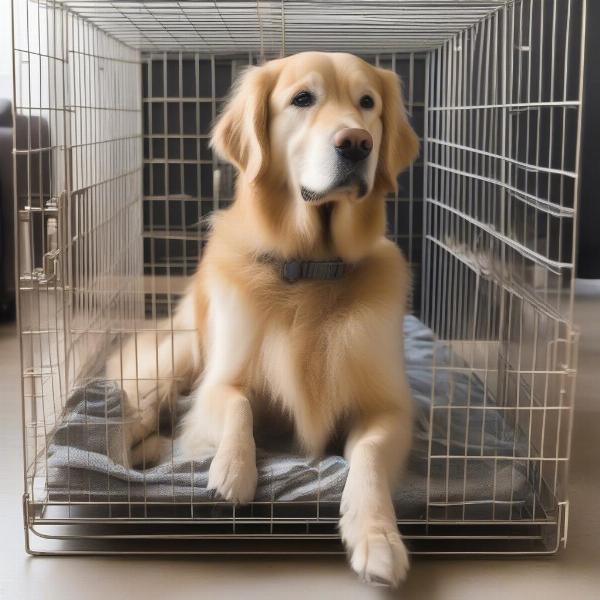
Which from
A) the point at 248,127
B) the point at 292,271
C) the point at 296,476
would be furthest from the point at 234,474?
the point at 248,127

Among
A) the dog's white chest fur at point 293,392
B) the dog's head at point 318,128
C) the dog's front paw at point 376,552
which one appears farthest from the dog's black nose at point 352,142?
the dog's front paw at point 376,552

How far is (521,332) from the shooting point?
2.06m

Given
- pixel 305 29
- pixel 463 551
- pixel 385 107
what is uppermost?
pixel 305 29

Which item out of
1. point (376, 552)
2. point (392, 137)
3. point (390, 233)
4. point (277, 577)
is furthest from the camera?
point (390, 233)

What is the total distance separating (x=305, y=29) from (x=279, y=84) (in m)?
0.55

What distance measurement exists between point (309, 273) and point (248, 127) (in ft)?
1.08

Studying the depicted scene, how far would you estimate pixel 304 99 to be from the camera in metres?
1.78

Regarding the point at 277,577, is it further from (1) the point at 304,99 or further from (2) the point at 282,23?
(2) the point at 282,23

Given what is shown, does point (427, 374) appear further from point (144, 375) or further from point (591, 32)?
point (591, 32)

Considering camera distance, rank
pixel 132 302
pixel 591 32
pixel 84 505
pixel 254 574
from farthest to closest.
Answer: pixel 591 32, pixel 132 302, pixel 84 505, pixel 254 574

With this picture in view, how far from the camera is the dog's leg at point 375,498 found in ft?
4.58

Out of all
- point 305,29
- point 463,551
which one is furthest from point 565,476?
point 305,29

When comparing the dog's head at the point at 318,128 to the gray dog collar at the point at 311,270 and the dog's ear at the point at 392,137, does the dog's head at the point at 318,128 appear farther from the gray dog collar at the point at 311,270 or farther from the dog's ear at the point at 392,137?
the gray dog collar at the point at 311,270

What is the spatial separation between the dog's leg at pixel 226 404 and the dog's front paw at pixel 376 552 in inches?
9.0
